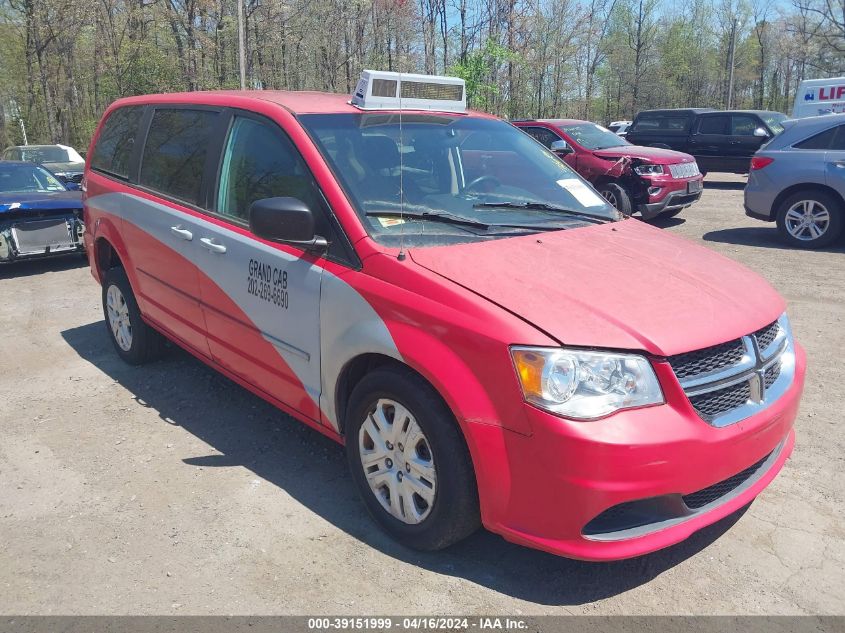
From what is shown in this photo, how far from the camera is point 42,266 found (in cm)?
938

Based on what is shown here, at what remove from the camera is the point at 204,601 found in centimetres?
280

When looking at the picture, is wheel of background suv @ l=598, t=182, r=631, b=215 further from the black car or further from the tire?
the black car

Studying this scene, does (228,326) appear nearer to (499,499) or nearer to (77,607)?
(77,607)

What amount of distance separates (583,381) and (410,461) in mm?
817

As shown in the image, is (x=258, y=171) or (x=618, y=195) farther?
(x=618, y=195)

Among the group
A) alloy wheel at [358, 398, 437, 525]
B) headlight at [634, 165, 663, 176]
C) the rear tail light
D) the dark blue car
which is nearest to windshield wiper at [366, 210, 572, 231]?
alloy wheel at [358, 398, 437, 525]

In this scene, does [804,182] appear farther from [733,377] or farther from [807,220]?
[733,377]

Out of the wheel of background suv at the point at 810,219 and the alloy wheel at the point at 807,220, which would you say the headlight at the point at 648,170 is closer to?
the wheel of background suv at the point at 810,219

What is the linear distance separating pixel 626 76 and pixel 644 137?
27641mm

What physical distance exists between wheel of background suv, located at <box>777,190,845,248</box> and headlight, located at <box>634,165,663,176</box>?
2076mm

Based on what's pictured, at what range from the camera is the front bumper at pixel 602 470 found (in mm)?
2439

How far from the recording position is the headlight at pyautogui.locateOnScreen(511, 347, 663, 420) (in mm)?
2484

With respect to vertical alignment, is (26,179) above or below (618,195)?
above

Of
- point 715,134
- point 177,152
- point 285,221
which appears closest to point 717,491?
point 285,221
